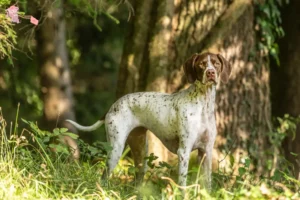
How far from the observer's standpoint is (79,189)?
6.51m

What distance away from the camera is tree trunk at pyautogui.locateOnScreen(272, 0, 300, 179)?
11008 mm

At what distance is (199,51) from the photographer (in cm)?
914

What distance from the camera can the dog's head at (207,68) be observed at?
6.43 meters

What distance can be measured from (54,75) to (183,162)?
11.4 feet

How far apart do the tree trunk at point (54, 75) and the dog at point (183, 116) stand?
276 centimetres

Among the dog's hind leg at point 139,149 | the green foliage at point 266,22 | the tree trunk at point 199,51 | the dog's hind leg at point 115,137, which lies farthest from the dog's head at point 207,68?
the green foliage at point 266,22

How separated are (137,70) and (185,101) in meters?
2.54

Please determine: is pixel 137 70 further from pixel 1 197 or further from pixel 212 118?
pixel 1 197

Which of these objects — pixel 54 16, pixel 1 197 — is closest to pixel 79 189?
pixel 1 197

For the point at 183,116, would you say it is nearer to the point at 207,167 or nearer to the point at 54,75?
the point at 207,167

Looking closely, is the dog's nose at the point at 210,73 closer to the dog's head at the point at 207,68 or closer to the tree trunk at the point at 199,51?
the dog's head at the point at 207,68

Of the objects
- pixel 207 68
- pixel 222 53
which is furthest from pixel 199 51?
pixel 207 68

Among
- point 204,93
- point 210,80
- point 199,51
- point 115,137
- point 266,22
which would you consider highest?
point 266,22

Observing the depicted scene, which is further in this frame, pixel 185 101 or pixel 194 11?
pixel 194 11
